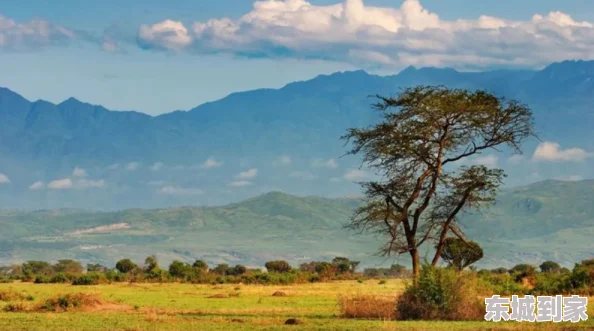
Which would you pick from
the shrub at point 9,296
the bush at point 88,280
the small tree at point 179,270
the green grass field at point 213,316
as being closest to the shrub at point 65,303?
the green grass field at point 213,316

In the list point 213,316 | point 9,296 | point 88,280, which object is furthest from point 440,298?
point 88,280

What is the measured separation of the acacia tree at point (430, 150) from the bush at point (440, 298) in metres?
6.02

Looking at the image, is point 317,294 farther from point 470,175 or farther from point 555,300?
point 555,300

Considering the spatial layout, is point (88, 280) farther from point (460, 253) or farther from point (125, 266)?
point (125, 266)

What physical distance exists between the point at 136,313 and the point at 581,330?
17137mm

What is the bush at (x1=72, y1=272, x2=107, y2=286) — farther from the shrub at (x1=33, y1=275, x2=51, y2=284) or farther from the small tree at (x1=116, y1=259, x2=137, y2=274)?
the small tree at (x1=116, y1=259, x2=137, y2=274)

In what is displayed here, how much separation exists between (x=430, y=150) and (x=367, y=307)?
27.5ft

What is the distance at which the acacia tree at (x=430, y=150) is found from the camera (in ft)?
151

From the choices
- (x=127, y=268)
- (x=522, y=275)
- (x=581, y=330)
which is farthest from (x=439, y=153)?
(x=127, y=268)

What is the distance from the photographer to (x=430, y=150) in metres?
46.3

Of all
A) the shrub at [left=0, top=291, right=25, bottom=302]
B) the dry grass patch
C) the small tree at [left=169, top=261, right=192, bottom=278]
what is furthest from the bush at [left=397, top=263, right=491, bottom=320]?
the small tree at [left=169, top=261, right=192, bottom=278]

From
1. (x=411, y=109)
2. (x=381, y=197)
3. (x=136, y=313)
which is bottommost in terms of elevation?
(x=136, y=313)

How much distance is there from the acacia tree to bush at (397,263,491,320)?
19.7ft

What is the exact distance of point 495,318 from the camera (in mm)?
38719
